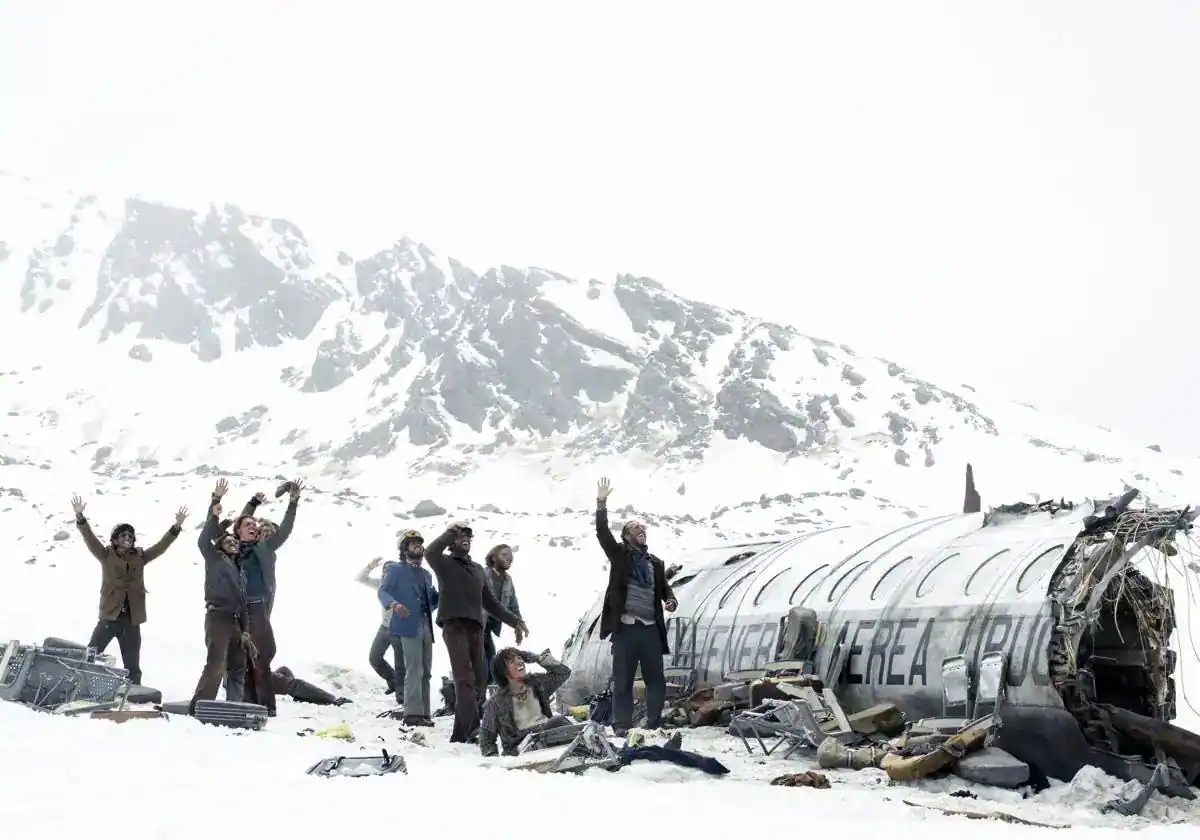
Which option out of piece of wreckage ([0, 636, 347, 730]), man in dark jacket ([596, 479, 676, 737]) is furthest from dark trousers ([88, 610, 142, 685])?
man in dark jacket ([596, 479, 676, 737])

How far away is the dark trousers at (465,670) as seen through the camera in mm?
10266

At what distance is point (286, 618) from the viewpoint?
77.1 feet

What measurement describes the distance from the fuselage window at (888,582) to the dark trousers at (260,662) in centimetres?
601

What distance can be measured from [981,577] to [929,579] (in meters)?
0.62

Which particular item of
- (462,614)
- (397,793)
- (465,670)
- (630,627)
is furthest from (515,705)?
(397,793)

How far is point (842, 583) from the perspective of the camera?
455 inches

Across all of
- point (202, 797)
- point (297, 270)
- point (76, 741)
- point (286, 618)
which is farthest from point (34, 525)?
point (297, 270)

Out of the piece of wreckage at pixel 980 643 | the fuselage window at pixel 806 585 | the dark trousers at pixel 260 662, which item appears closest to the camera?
the piece of wreckage at pixel 980 643

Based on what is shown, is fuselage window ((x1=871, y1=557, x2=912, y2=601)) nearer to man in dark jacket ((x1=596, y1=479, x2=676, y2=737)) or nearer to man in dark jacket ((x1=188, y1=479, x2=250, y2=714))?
man in dark jacket ((x1=596, y1=479, x2=676, y2=737))

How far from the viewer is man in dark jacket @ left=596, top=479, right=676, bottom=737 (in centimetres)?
1062

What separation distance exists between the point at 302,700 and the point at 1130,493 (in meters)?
9.24

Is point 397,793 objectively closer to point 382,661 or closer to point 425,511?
point 382,661

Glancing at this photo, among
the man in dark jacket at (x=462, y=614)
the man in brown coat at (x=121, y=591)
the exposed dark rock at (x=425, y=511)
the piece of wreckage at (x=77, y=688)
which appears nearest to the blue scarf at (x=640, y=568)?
the man in dark jacket at (x=462, y=614)

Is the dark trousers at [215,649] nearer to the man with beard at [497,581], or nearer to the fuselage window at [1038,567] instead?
the man with beard at [497,581]
